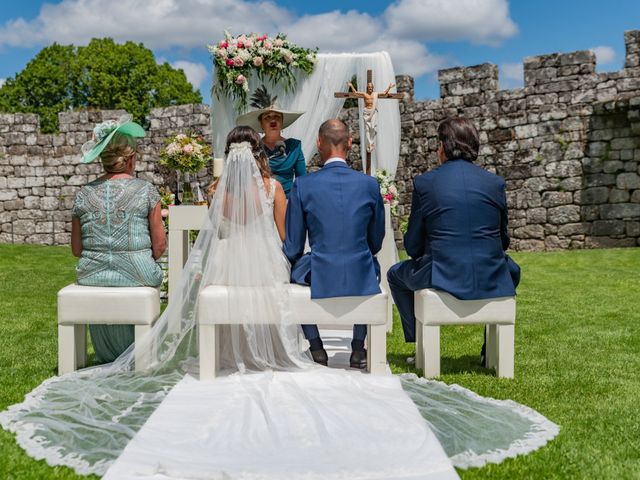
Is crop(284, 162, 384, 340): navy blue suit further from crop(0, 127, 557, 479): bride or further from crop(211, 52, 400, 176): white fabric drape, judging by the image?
crop(211, 52, 400, 176): white fabric drape

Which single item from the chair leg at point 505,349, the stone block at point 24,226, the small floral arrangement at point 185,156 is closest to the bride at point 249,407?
the chair leg at point 505,349

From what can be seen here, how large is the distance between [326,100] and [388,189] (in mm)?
1563

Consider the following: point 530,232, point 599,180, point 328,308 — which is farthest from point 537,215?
point 328,308

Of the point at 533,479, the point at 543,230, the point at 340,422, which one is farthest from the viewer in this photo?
the point at 543,230

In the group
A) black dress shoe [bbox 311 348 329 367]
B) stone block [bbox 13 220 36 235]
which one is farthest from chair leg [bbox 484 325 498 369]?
stone block [bbox 13 220 36 235]

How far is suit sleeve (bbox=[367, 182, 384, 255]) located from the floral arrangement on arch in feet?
13.9

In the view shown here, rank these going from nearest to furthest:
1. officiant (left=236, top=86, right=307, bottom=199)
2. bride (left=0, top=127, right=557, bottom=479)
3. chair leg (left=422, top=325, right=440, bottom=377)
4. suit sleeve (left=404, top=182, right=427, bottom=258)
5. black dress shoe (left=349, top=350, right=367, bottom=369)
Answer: bride (left=0, top=127, right=557, bottom=479) → chair leg (left=422, top=325, right=440, bottom=377) → suit sleeve (left=404, top=182, right=427, bottom=258) → black dress shoe (left=349, top=350, right=367, bottom=369) → officiant (left=236, top=86, right=307, bottom=199)

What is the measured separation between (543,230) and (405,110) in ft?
12.2

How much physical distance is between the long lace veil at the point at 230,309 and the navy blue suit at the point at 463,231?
3.09 ft

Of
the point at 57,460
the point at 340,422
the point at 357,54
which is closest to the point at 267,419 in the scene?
the point at 340,422

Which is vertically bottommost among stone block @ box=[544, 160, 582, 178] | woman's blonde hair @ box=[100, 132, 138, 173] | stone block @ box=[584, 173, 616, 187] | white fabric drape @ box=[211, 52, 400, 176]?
woman's blonde hair @ box=[100, 132, 138, 173]

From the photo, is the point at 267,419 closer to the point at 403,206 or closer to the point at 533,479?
the point at 533,479

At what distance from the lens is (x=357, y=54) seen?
8664mm

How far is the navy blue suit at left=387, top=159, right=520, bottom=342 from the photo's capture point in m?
4.50
